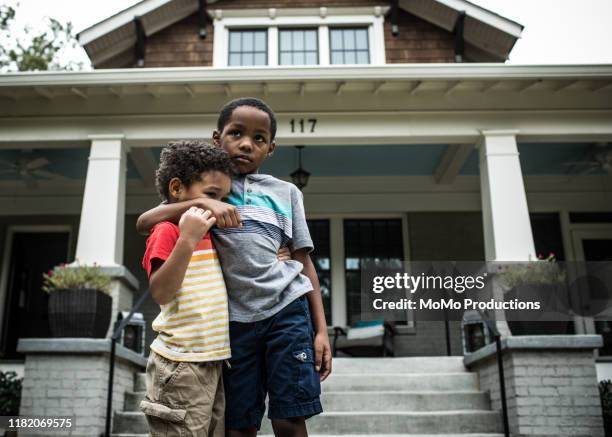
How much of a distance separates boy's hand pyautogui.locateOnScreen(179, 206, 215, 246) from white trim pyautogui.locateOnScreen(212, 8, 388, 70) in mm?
7527

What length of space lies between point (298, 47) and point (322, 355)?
7627mm

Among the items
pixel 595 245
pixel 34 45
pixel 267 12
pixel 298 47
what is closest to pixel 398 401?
pixel 595 245

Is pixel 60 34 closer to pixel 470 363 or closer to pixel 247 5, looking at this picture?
pixel 247 5

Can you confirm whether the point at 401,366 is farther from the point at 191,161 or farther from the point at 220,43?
the point at 220,43

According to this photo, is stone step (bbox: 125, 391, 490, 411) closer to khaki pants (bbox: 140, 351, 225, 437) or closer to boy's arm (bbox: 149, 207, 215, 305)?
khaki pants (bbox: 140, 351, 225, 437)

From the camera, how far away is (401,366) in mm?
5758

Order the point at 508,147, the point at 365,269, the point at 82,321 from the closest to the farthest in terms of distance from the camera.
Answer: the point at 82,321
the point at 508,147
the point at 365,269

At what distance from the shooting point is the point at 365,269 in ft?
25.9

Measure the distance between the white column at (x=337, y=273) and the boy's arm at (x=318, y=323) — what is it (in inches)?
249

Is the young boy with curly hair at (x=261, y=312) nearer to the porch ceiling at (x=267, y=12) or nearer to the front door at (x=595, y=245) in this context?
the front door at (x=595, y=245)

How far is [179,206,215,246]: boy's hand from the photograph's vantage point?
56.4 inches

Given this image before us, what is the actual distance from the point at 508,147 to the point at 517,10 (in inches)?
370

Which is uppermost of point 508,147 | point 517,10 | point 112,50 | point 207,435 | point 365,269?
point 517,10

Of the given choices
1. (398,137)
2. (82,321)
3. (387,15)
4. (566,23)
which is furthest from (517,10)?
(82,321)
